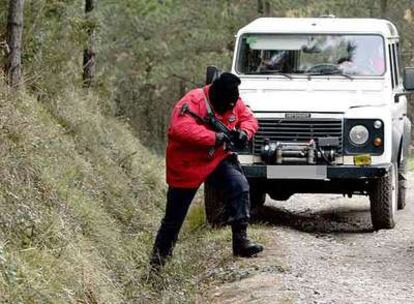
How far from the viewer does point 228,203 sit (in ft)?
26.9

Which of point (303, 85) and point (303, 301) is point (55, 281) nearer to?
point (303, 301)

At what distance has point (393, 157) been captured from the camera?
10.6m

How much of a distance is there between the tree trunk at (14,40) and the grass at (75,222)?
329mm

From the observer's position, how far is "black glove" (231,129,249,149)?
309 inches

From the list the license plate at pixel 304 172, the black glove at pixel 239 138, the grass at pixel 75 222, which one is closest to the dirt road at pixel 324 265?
the grass at pixel 75 222

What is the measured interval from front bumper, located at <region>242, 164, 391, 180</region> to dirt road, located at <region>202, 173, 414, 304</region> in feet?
2.04

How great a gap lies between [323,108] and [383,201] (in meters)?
1.22

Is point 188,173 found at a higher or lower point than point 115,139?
higher

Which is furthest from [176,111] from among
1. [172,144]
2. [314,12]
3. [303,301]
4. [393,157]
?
[314,12]

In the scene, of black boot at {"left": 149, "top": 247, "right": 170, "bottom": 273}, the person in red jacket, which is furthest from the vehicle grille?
black boot at {"left": 149, "top": 247, "right": 170, "bottom": 273}

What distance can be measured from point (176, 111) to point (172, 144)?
A: 11.3 inches

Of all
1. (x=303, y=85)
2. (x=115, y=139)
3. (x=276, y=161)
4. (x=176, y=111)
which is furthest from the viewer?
(x=115, y=139)

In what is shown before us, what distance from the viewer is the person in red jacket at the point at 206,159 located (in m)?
7.77

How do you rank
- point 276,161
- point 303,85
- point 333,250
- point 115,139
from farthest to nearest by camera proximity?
point 115,139, point 303,85, point 276,161, point 333,250
